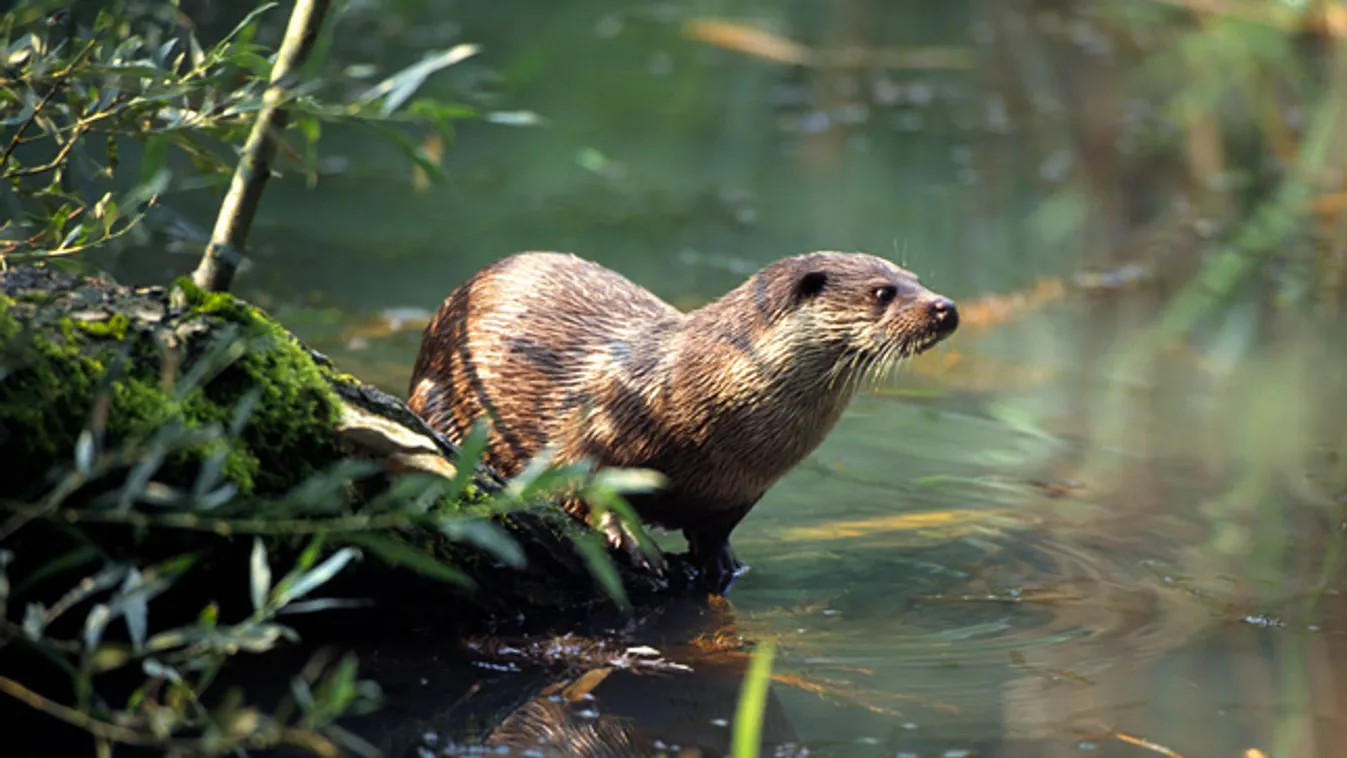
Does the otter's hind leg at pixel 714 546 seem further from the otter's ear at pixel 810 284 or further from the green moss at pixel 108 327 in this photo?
the green moss at pixel 108 327

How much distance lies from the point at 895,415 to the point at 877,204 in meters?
2.69

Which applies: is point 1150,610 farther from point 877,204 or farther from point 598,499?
point 877,204

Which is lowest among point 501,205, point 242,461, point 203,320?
point 501,205

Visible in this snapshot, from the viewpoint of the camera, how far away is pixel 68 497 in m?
2.30

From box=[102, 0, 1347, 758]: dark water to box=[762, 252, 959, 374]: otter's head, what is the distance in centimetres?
49

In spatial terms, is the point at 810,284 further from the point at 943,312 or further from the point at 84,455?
the point at 84,455

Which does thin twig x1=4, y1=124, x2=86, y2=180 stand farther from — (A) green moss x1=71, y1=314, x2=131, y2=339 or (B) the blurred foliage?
(A) green moss x1=71, y1=314, x2=131, y2=339

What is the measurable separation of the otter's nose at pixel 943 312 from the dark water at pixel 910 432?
55 centimetres

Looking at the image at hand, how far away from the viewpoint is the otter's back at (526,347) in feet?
11.7

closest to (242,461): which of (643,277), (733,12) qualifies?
(643,277)

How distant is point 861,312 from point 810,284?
123 mm

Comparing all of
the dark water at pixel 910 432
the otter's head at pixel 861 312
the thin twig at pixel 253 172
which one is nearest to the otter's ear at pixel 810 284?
the otter's head at pixel 861 312

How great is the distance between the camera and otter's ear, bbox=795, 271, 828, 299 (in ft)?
11.3

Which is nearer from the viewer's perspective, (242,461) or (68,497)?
(68,497)
